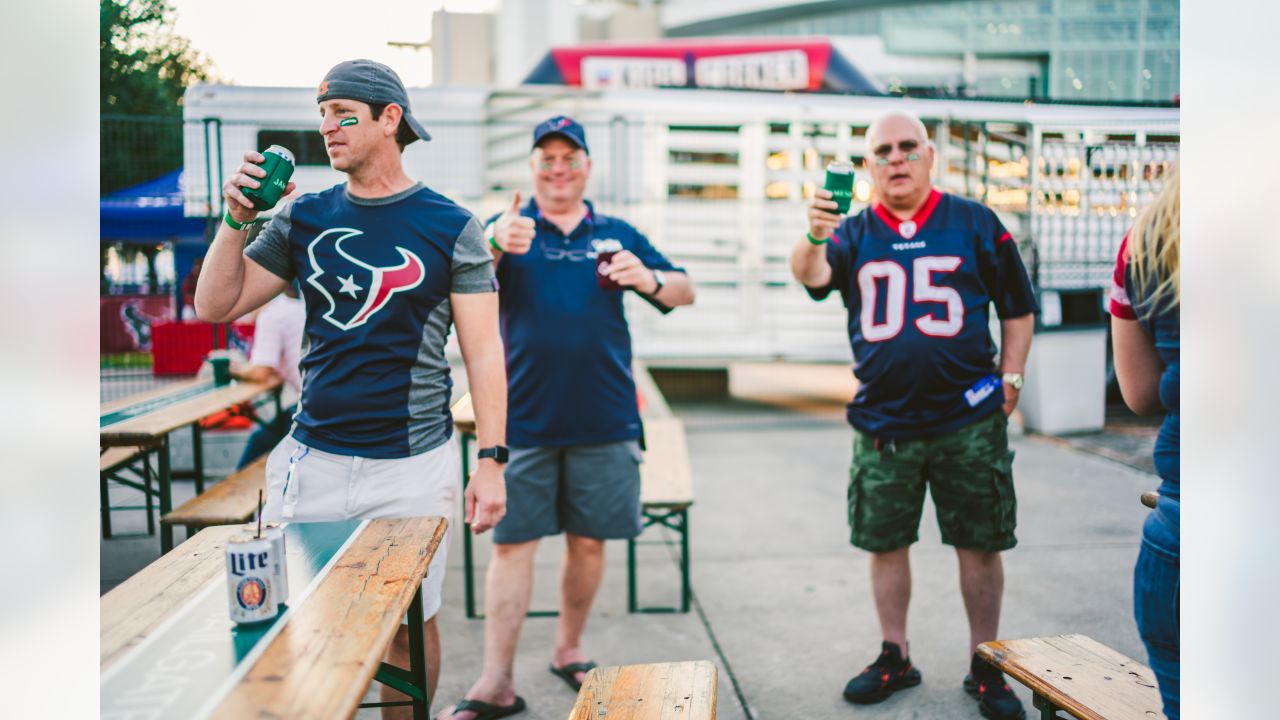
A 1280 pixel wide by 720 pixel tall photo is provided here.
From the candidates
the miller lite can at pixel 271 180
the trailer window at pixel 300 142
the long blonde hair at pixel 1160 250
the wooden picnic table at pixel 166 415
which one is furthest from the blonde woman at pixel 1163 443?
the trailer window at pixel 300 142

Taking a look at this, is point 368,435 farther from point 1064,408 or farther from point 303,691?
point 1064,408

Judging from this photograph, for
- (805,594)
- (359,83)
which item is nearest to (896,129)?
(359,83)

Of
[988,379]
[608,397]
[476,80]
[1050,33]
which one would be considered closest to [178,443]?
[608,397]

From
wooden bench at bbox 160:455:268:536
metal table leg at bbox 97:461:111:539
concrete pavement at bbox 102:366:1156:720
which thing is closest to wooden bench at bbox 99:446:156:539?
metal table leg at bbox 97:461:111:539

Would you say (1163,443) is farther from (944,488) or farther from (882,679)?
(882,679)

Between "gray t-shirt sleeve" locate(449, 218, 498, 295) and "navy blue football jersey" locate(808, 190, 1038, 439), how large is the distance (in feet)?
4.23

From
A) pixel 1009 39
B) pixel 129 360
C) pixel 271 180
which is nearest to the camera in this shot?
pixel 271 180

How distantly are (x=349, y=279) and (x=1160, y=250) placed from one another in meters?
1.82

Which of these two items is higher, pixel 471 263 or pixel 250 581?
pixel 471 263

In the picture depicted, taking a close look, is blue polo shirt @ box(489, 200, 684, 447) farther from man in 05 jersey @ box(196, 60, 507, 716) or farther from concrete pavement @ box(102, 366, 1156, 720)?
concrete pavement @ box(102, 366, 1156, 720)

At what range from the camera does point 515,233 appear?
2.79 metres

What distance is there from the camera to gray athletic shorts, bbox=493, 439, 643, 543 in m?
3.12

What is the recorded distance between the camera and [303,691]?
52.1 inches

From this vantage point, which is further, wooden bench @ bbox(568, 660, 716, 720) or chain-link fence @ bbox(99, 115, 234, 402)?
chain-link fence @ bbox(99, 115, 234, 402)
